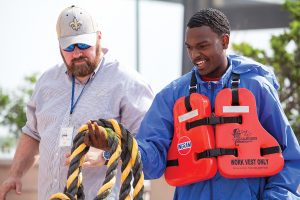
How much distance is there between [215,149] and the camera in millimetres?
4457

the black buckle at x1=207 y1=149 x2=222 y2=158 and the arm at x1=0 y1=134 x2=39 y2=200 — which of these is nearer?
the black buckle at x1=207 y1=149 x2=222 y2=158

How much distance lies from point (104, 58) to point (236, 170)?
1567 mm

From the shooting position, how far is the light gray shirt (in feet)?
17.5

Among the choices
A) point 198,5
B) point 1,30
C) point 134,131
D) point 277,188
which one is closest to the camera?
point 277,188

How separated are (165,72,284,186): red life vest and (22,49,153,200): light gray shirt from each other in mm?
857

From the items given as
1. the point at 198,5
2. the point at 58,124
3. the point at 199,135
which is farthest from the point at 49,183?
the point at 198,5

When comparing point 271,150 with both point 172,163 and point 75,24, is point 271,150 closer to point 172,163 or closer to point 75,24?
point 172,163

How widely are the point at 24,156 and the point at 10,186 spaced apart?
246mm

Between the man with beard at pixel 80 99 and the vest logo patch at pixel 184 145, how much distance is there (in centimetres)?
82

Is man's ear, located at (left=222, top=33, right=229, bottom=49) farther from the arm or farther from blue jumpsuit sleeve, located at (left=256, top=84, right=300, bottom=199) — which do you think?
the arm

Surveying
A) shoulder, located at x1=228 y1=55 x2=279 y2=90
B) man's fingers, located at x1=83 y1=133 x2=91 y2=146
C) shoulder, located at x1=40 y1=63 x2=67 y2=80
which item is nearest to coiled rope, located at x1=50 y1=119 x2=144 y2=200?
man's fingers, located at x1=83 y1=133 x2=91 y2=146

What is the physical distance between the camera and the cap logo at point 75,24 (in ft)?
17.8

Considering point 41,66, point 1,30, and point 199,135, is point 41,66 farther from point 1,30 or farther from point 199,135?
point 199,135

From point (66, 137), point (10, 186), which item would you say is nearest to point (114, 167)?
point (66, 137)
